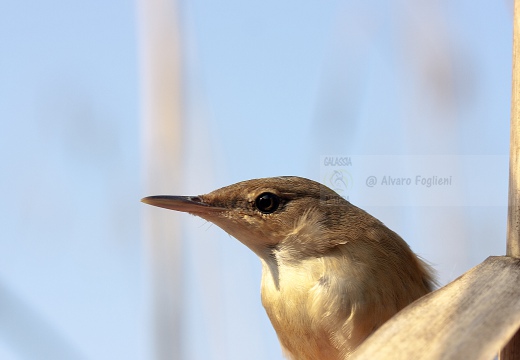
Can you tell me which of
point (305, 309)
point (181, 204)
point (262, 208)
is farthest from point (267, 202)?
point (305, 309)

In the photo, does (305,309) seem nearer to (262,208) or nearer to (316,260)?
(316,260)

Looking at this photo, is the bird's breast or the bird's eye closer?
the bird's breast

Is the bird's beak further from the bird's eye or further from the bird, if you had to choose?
the bird's eye

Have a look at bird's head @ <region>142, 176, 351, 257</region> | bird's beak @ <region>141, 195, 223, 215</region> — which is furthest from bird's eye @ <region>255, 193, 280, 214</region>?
bird's beak @ <region>141, 195, 223, 215</region>

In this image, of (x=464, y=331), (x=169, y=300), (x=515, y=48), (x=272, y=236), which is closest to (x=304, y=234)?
(x=272, y=236)

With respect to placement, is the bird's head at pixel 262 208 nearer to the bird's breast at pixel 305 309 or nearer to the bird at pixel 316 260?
the bird at pixel 316 260

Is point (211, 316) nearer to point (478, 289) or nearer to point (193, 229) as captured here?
point (193, 229)

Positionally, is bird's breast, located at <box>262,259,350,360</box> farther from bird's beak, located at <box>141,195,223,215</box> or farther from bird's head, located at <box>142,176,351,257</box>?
bird's beak, located at <box>141,195,223,215</box>

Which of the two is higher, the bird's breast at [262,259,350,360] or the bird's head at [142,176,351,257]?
the bird's head at [142,176,351,257]
